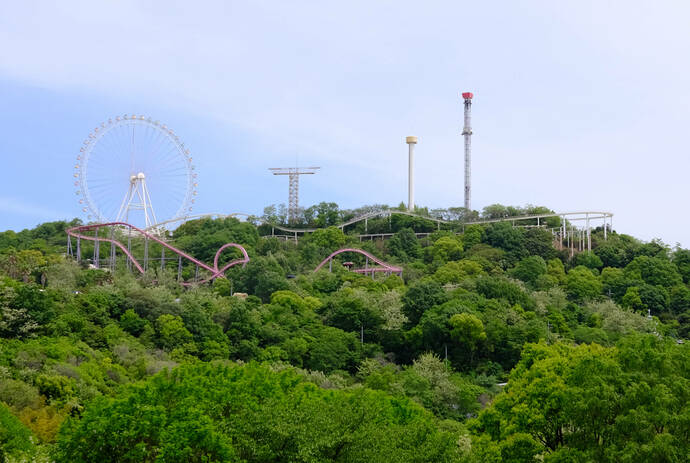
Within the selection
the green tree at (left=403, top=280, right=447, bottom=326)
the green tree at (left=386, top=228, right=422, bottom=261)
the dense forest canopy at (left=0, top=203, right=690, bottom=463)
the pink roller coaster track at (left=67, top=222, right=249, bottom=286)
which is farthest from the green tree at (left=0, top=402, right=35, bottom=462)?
the green tree at (left=386, top=228, right=422, bottom=261)

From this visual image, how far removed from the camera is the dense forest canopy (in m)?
17.3

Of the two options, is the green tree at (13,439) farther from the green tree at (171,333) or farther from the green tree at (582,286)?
the green tree at (582,286)

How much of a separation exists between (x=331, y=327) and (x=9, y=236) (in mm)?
33582

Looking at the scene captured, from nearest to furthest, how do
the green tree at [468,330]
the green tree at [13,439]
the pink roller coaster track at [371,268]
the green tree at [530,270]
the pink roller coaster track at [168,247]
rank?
the green tree at [13,439], the green tree at [468,330], the pink roller coaster track at [168,247], the green tree at [530,270], the pink roller coaster track at [371,268]

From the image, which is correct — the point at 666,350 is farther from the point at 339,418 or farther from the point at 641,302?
the point at 641,302

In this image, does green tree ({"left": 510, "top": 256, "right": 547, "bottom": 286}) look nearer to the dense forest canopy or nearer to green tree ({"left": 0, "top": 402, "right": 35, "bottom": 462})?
the dense forest canopy

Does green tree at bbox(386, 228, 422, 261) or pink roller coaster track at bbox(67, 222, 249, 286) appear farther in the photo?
green tree at bbox(386, 228, 422, 261)

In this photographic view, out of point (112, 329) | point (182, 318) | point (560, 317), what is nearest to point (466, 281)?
point (560, 317)

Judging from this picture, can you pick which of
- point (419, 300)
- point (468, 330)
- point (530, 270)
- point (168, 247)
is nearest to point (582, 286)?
point (530, 270)

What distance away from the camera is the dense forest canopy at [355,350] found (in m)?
17.3

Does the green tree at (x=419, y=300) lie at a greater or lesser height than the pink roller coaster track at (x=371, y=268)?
lesser

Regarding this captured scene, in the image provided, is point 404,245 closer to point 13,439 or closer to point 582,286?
point 582,286

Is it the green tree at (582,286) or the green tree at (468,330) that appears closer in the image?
the green tree at (468,330)

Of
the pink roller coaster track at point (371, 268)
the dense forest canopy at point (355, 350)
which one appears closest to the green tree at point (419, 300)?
the dense forest canopy at point (355, 350)
